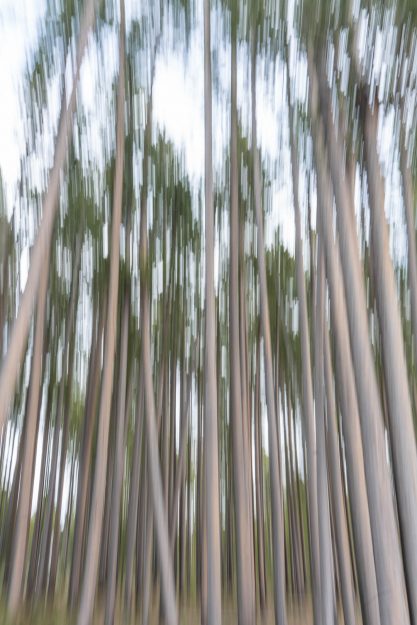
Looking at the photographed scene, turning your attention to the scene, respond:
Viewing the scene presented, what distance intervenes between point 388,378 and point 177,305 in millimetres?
1690

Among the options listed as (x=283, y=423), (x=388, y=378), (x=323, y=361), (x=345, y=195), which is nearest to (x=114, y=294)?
(x=323, y=361)

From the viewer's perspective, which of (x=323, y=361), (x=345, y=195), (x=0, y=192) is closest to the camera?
(x=345, y=195)

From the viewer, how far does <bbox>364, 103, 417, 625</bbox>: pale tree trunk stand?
1.25 meters

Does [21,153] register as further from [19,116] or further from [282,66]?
[282,66]

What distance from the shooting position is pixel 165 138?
253cm

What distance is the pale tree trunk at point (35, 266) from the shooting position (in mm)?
1277

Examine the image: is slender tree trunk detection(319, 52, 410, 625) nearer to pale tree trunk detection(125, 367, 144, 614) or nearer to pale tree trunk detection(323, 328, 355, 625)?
pale tree trunk detection(323, 328, 355, 625)

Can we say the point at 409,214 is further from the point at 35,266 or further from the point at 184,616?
the point at 184,616

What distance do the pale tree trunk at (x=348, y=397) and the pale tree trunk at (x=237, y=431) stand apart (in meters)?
0.37

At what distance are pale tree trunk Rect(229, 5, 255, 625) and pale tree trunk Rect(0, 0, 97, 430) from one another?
0.59m

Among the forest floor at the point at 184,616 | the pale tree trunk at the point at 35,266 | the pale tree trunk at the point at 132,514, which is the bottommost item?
the forest floor at the point at 184,616

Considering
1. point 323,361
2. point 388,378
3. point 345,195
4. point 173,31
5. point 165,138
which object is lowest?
point 388,378

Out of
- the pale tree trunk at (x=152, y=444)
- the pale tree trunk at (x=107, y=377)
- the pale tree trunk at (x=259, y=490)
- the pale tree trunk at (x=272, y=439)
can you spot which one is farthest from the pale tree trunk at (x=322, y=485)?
Result: the pale tree trunk at (x=259, y=490)

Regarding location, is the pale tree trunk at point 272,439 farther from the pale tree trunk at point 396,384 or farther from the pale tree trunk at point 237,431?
the pale tree trunk at point 396,384
